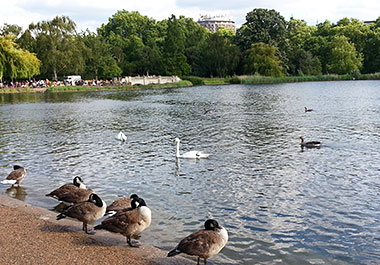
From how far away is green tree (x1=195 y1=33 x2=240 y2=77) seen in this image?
107625 mm

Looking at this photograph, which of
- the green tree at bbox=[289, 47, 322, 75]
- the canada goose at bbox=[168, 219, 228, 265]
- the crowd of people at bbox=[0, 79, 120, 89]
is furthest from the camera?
the green tree at bbox=[289, 47, 322, 75]

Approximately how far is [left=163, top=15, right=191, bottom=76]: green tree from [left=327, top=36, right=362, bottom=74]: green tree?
1502 inches

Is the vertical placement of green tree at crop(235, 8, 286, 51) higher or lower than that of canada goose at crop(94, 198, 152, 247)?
higher

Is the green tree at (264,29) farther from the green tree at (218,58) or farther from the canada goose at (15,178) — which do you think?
the canada goose at (15,178)

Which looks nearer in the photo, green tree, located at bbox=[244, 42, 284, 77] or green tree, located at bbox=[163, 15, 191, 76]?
green tree, located at bbox=[244, 42, 284, 77]

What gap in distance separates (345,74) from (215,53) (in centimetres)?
3451

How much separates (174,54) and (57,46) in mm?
33484

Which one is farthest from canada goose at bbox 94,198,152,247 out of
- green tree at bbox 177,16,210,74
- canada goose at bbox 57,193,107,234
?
green tree at bbox 177,16,210,74

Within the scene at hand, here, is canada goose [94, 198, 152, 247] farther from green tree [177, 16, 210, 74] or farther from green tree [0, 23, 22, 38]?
green tree [177, 16, 210, 74]

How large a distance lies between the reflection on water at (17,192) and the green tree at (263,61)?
89.1 m

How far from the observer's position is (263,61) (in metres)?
99.3

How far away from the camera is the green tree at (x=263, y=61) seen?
98.1 meters

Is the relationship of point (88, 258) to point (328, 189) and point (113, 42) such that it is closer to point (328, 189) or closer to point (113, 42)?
point (328, 189)

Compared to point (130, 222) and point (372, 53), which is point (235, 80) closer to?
point (372, 53)
